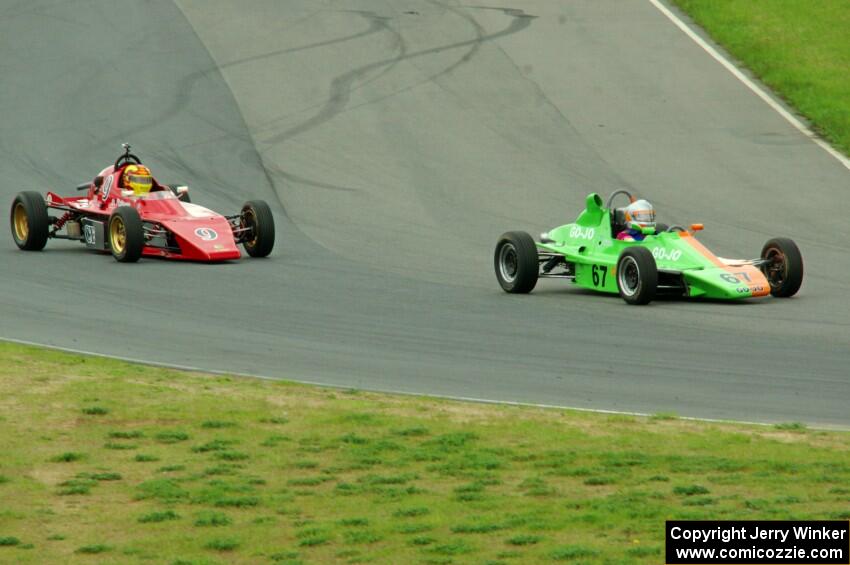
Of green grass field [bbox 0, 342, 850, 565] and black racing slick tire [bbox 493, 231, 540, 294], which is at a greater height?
black racing slick tire [bbox 493, 231, 540, 294]

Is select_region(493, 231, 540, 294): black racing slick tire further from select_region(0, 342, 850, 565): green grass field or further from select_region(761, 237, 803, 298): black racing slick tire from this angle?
select_region(0, 342, 850, 565): green grass field

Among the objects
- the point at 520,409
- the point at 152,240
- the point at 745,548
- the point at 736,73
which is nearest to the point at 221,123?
the point at 152,240

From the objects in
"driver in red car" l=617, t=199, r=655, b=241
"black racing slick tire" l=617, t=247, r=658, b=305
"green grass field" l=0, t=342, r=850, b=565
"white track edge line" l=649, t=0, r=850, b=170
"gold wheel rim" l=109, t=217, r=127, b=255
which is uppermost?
"white track edge line" l=649, t=0, r=850, b=170

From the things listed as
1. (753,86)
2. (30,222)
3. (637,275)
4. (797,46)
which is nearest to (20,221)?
(30,222)

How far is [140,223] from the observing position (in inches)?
854

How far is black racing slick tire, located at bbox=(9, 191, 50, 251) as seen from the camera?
23.0 metres

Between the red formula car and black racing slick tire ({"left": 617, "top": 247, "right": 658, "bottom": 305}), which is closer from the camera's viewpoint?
black racing slick tire ({"left": 617, "top": 247, "right": 658, "bottom": 305})

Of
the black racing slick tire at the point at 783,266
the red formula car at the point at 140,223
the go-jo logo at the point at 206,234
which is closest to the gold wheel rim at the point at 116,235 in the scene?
the red formula car at the point at 140,223

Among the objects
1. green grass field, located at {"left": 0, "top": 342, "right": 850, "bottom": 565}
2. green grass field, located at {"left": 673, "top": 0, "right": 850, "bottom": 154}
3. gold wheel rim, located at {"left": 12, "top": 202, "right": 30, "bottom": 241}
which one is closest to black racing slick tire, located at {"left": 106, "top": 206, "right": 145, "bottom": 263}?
gold wheel rim, located at {"left": 12, "top": 202, "right": 30, "bottom": 241}

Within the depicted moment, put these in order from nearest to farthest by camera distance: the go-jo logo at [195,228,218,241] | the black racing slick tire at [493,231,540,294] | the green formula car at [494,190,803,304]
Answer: the green formula car at [494,190,803,304]
the black racing slick tire at [493,231,540,294]
the go-jo logo at [195,228,218,241]

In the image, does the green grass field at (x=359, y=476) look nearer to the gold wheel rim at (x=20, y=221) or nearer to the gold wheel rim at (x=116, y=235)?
the gold wheel rim at (x=116, y=235)

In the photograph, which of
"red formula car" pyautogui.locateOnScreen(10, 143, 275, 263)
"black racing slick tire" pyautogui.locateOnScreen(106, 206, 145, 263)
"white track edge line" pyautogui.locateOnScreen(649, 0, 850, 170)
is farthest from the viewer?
"white track edge line" pyautogui.locateOnScreen(649, 0, 850, 170)

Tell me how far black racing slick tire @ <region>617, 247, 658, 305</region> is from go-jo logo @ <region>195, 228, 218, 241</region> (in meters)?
6.32

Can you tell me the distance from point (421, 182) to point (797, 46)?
1349cm
